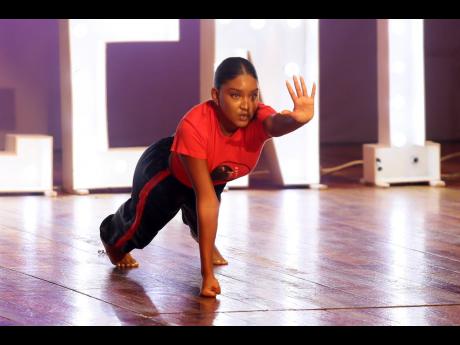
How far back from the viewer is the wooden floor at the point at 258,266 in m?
2.69

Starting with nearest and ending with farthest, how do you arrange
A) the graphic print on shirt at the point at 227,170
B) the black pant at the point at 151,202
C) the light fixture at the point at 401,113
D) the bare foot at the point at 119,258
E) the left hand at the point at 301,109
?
the left hand at the point at 301,109 < the graphic print on shirt at the point at 227,170 < the black pant at the point at 151,202 < the bare foot at the point at 119,258 < the light fixture at the point at 401,113

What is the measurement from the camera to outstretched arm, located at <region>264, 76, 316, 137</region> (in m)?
2.82

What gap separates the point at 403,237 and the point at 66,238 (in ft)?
4.10

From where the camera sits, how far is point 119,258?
330 centimetres

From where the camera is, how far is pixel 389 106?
5289mm

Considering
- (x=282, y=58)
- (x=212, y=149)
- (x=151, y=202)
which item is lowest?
(x=151, y=202)

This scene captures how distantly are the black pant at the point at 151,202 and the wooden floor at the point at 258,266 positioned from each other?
0.41 feet

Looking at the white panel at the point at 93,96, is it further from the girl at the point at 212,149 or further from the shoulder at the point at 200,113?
the shoulder at the point at 200,113

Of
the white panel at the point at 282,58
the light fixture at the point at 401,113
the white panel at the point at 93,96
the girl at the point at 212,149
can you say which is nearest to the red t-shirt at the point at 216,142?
the girl at the point at 212,149

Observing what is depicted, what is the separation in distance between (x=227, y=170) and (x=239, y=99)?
0.24 meters

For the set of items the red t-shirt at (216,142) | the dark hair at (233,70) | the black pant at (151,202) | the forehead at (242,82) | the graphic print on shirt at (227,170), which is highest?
the dark hair at (233,70)

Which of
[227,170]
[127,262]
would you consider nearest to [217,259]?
[127,262]

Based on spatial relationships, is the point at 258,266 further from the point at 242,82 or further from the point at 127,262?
the point at 242,82
